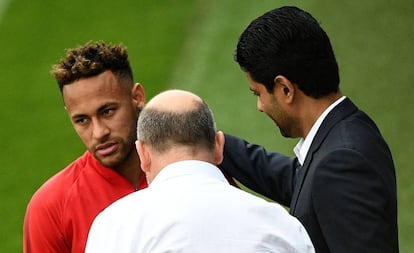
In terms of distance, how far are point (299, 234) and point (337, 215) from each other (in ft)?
1.82

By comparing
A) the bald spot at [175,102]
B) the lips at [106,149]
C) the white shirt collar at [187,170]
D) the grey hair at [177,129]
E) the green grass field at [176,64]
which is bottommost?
the green grass field at [176,64]

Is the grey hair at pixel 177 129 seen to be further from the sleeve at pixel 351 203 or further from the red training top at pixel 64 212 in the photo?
the red training top at pixel 64 212

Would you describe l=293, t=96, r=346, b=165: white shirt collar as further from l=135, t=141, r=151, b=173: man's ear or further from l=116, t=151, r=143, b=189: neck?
l=135, t=141, r=151, b=173: man's ear

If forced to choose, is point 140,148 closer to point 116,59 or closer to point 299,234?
point 299,234

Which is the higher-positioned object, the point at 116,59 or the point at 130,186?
the point at 116,59

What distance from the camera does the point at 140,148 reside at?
12.5 feet

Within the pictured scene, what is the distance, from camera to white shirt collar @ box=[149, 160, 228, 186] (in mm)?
3643

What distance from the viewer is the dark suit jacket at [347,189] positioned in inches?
165

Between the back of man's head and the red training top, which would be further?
the red training top

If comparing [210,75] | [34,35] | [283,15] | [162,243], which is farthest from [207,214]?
[34,35]

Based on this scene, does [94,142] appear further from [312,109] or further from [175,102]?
[175,102]

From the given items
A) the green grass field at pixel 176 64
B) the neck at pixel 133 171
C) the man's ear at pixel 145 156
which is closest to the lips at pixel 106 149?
the neck at pixel 133 171

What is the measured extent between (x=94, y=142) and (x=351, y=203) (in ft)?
3.58

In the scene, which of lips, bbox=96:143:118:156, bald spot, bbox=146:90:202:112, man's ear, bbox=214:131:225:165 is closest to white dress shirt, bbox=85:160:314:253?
man's ear, bbox=214:131:225:165
